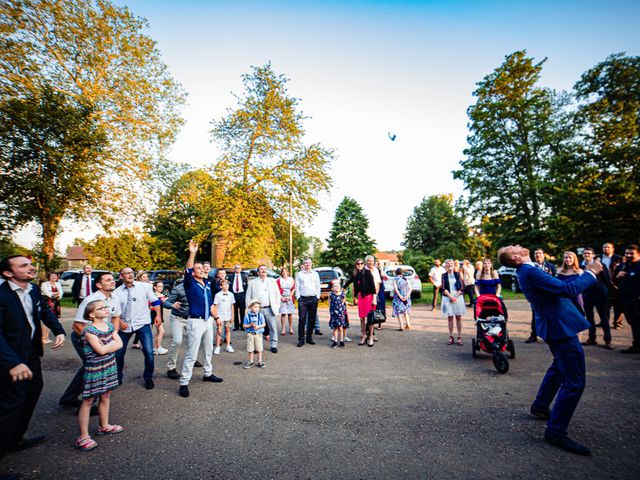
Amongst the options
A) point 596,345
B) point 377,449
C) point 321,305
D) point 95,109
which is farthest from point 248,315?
point 95,109

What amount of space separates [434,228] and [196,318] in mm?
45034

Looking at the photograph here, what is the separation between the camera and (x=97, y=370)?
345 centimetres

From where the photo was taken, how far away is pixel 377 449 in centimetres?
320

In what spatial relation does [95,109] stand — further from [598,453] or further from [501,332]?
[598,453]

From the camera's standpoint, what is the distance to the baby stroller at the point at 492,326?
5812mm

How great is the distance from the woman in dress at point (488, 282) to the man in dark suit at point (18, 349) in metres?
7.47

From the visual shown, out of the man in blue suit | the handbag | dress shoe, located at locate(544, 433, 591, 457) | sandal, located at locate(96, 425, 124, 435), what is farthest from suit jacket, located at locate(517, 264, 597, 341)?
sandal, located at locate(96, 425, 124, 435)

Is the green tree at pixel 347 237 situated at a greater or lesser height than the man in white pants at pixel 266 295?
greater

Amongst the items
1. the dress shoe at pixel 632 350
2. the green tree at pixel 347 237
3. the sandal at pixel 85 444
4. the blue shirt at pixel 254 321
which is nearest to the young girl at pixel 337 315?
the blue shirt at pixel 254 321

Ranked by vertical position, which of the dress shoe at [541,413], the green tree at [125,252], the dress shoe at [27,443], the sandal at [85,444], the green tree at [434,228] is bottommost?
the dress shoe at [27,443]

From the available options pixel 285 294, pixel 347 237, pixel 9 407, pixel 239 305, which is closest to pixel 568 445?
pixel 9 407

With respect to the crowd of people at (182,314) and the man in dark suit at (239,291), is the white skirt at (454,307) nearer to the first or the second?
the crowd of people at (182,314)

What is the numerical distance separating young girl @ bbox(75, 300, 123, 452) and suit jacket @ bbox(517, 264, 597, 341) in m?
4.78

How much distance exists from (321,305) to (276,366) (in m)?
9.57
